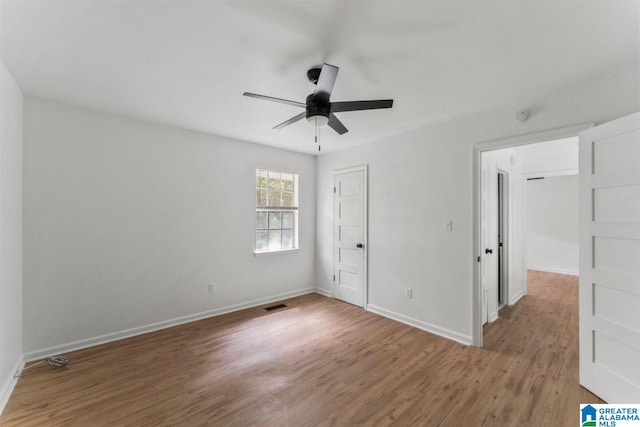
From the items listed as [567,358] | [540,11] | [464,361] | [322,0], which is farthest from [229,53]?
[567,358]

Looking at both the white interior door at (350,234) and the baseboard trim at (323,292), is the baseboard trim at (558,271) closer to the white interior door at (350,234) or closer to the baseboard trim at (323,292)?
the white interior door at (350,234)

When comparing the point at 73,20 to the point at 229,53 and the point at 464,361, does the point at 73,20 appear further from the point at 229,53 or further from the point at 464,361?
the point at 464,361

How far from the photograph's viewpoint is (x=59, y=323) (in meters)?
2.63

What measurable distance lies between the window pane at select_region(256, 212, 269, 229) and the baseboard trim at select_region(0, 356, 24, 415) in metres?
2.75

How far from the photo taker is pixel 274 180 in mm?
4414

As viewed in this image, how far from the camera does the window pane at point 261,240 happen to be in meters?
4.19

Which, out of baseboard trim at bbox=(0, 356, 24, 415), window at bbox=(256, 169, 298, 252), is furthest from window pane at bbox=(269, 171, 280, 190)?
baseboard trim at bbox=(0, 356, 24, 415)

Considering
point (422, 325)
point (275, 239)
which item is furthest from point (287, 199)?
point (422, 325)

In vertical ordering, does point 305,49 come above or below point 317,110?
above

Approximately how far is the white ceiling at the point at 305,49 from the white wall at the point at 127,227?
1.60 feet

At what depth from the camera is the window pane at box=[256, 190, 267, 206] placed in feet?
13.7

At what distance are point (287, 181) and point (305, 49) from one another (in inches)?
114

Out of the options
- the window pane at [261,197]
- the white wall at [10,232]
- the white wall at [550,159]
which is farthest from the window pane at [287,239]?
the white wall at [550,159]

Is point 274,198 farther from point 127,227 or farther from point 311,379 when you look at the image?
point 311,379
